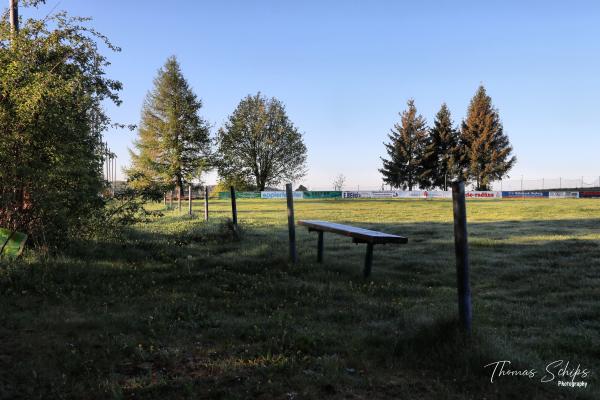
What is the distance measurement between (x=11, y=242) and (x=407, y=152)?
66313 millimetres

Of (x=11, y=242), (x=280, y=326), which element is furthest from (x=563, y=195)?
(x=11, y=242)

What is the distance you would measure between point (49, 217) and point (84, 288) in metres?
1.80

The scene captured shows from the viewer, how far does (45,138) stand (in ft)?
22.3

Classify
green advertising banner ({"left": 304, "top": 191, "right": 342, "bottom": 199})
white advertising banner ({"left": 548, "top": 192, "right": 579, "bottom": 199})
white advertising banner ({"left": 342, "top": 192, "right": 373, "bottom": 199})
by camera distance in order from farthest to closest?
white advertising banner ({"left": 342, "top": 192, "right": 373, "bottom": 199})
white advertising banner ({"left": 548, "top": 192, "right": 579, "bottom": 199})
green advertising banner ({"left": 304, "top": 191, "right": 342, "bottom": 199})

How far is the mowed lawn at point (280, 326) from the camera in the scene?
10.3 ft

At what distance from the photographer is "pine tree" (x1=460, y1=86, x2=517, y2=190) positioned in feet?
218

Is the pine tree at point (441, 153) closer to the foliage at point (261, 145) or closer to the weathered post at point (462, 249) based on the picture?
the foliage at point (261, 145)

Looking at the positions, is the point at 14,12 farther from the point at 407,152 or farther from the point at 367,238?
the point at 407,152

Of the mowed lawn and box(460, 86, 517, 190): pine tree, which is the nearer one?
the mowed lawn

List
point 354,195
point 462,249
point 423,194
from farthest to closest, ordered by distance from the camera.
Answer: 1. point 354,195
2. point 423,194
3. point 462,249

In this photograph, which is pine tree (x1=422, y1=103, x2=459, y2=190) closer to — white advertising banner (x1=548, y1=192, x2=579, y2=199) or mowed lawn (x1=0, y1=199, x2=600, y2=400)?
white advertising banner (x1=548, y1=192, x2=579, y2=199)

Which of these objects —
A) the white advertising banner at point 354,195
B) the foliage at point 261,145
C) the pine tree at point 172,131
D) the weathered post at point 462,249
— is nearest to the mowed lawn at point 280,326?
the weathered post at point 462,249

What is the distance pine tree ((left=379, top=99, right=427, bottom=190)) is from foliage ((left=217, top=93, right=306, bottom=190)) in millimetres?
19723

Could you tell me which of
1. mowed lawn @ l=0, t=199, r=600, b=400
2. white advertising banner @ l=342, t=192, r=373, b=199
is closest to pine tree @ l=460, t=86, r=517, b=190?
white advertising banner @ l=342, t=192, r=373, b=199
